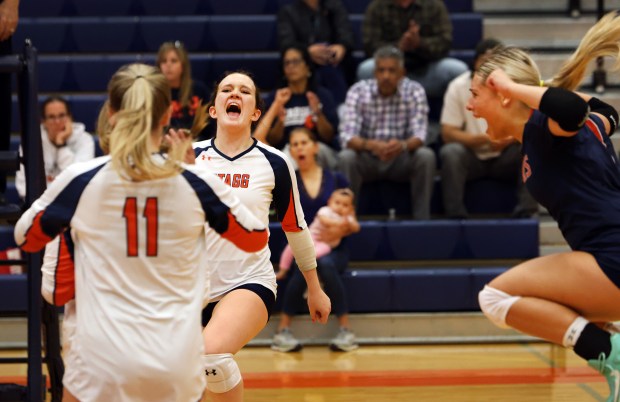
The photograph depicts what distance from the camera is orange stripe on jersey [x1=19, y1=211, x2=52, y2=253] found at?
8.70ft

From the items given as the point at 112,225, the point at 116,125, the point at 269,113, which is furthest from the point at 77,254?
the point at 269,113

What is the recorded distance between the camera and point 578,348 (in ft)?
11.4

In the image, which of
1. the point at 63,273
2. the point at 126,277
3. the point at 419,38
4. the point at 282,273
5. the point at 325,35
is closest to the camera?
the point at 126,277

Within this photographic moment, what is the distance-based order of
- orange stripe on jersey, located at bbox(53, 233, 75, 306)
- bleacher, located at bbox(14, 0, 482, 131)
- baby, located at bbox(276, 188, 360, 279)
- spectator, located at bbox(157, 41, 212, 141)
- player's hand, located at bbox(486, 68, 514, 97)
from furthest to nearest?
bleacher, located at bbox(14, 0, 482, 131)
spectator, located at bbox(157, 41, 212, 141)
baby, located at bbox(276, 188, 360, 279)
player's hand, located at bbox(486, 68, 514, 97)
orange stripe on jersey, located at bbox(53, 233, 75, 306)

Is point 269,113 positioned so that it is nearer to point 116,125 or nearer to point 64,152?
point 64,152

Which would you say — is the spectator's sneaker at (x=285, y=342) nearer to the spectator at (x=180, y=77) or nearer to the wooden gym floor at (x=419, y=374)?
the wooden gym floor at (x=419, y=374)

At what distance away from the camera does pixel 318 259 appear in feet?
21.2

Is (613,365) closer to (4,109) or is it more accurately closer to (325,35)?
(4,109)

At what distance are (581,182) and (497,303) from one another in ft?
1.88

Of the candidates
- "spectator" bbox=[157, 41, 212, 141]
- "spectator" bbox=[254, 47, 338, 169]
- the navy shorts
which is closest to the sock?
the navy shorts

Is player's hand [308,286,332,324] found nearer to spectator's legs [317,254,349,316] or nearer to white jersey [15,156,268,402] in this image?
white jersey [15,156,268,402]

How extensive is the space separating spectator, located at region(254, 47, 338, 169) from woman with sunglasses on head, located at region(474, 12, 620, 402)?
11.9 ft

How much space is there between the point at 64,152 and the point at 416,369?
3.13m

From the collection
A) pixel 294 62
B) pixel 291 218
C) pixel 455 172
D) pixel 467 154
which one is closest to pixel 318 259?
pixel 455 172
